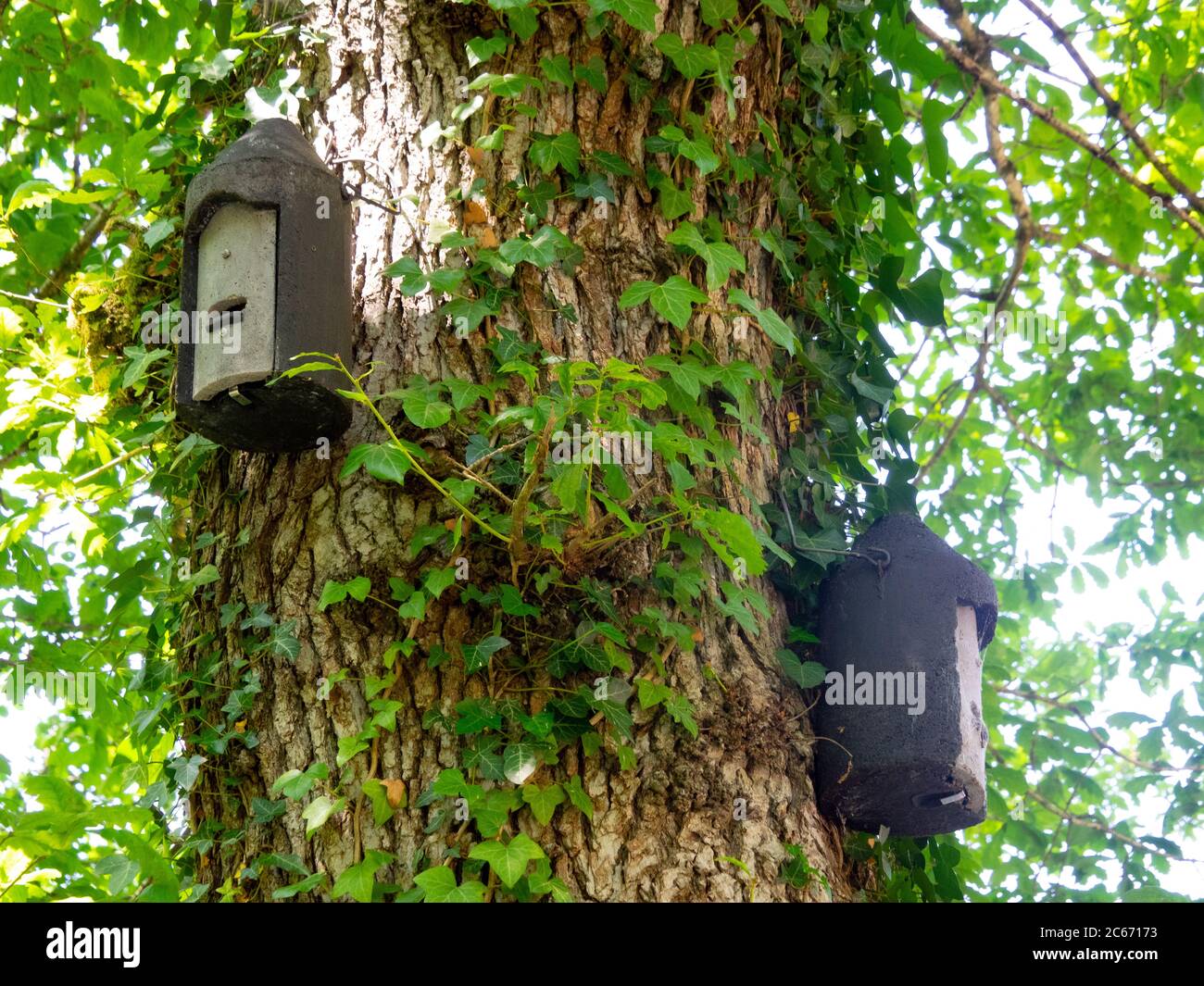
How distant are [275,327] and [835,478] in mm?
1253

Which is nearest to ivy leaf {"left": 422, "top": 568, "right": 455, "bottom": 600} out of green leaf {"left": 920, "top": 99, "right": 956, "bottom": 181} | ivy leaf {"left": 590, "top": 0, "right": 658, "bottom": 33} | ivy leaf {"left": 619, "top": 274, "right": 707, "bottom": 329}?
ivy leaf {"left": 619, "top": 274, "right": 707, "bottom": 329}

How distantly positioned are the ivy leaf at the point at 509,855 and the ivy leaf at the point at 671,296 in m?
0.89

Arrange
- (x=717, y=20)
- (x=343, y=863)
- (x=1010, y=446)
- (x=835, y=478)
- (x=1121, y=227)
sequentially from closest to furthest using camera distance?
(x=343, y=863) < (x=717, y=20) < (x=835, y=478) < (x=1121, y=227) < (x=1010, y=446)

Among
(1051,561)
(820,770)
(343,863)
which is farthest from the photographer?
(1051,561)

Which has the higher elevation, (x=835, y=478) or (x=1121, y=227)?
(x=1121, y=227)

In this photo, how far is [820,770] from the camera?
85.9 inches

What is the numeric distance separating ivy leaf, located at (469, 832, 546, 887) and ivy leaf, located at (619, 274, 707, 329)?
889 mm

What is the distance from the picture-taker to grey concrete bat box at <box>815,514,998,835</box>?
215cm

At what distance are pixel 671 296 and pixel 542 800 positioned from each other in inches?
34.5

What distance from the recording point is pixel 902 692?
7.19 ft

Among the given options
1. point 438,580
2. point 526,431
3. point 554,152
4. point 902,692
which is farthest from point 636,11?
point 902,692

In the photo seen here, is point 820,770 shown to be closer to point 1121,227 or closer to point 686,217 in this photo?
point 686,217

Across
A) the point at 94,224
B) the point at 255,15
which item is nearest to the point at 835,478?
the point at 255,15

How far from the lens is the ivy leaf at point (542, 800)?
183 cm
